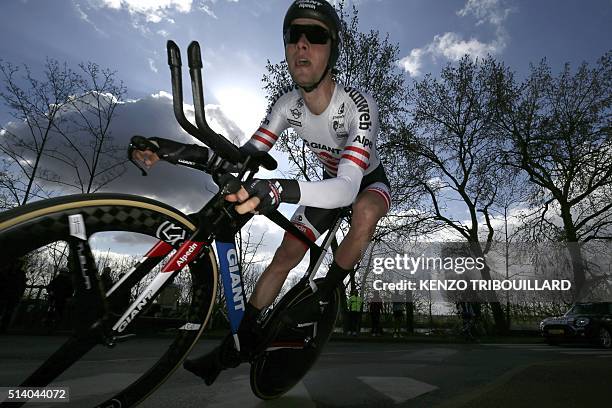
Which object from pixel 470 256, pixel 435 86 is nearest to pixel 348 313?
pixel 470 256

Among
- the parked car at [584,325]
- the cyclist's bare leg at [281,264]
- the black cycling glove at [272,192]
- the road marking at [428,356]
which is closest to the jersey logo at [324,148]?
the cyclist's bare leg at [281,264]

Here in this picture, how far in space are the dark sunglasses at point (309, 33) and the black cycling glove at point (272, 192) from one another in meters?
1.25

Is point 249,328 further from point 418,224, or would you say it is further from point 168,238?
point 418,224

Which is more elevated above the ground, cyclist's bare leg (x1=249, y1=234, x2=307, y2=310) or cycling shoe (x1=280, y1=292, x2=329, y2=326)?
cyclist's bare leg (x1=249, y1=234, x2=307, y2=310)

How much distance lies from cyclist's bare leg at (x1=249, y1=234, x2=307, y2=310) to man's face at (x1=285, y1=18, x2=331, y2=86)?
109 centimetres

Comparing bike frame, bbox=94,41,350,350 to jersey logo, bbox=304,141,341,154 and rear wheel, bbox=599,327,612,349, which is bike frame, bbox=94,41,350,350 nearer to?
jersey logo, bbox=304,141,341,154

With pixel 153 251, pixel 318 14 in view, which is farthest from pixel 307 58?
A: pixel 153 251

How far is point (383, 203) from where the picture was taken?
2.77 meters

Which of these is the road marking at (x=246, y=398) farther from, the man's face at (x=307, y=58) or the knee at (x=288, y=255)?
the man's face at (x=307, y=58)

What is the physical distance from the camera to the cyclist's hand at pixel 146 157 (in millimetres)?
2262

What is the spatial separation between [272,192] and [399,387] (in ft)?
7.10

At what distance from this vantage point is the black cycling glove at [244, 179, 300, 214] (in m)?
1.81

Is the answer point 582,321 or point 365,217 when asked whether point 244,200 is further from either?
point 582,321

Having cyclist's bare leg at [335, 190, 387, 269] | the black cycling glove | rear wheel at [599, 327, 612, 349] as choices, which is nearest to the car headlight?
rear wheel at [599, 327, 612, 349]
